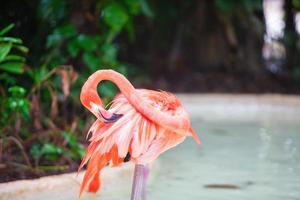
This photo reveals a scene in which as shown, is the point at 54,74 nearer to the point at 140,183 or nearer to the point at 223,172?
the point at 223,172

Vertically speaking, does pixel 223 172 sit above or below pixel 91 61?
below

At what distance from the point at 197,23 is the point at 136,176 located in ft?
24.0

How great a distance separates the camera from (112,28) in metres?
4.64

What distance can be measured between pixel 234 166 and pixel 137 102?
6.61ft

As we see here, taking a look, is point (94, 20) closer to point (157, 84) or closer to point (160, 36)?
point (157, 84)

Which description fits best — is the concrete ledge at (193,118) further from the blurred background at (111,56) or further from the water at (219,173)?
the blurred background at (111,56)

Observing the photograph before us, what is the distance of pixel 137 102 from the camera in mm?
2301

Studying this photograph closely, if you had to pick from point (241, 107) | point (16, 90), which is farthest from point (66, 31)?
point (241, 107)

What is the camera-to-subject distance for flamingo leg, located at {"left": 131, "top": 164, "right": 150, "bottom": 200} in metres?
2.30

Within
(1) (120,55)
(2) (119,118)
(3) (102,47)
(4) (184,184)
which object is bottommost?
(4) (184,184)

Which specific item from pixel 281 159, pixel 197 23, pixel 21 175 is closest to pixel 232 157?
pixel 281 159

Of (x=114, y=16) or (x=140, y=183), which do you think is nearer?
(x=140, y=183)

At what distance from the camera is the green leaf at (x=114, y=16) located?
4.54 metres

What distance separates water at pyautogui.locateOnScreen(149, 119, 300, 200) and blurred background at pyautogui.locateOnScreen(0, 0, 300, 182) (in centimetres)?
71
